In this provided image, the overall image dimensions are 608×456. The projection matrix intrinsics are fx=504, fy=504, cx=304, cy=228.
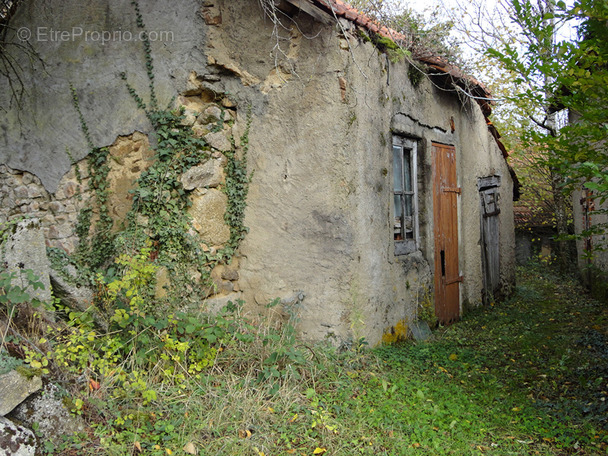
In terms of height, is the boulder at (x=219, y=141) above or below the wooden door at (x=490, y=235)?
above

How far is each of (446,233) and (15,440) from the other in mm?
5699

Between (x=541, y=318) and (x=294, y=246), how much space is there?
4745 millimetres

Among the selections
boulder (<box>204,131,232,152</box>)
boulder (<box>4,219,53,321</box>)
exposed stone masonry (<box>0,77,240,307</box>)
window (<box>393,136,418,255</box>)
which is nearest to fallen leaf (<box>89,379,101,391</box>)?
boulder (<box>4,219,53,321</box>)

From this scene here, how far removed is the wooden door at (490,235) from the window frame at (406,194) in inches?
102

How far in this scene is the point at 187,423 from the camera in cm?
337

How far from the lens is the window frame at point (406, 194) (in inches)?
237

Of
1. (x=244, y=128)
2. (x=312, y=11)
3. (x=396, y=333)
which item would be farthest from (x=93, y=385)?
(x=312, y=11)

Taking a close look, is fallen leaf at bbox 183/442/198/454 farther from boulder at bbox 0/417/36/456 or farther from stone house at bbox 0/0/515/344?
stone house at bbox 0/0/515/344

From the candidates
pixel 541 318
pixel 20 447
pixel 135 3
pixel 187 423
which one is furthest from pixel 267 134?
pixel 541 318

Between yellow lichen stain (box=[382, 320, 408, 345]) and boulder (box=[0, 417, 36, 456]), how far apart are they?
346cm

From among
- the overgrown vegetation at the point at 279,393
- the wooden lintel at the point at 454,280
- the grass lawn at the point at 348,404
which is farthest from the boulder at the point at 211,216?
the wooden lintel at the point at 454,280

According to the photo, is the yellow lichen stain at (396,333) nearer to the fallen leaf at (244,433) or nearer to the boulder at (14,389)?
the fallen leaf at (244,433)

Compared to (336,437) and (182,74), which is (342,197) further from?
(336,437)

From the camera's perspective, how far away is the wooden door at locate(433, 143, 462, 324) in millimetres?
6797
